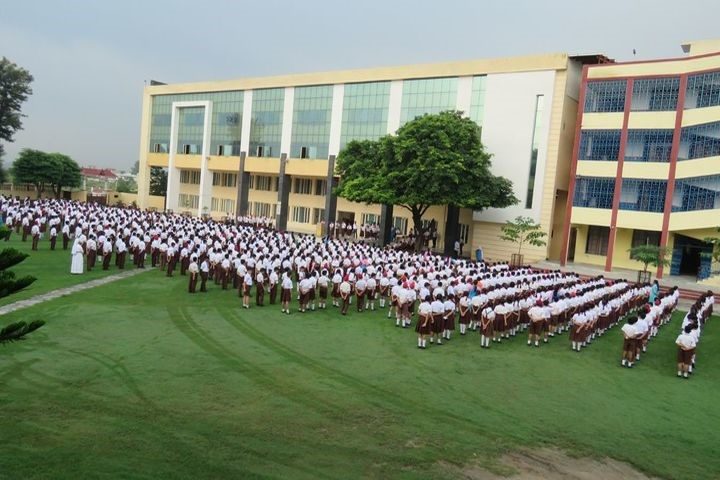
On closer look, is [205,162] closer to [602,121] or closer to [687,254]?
[602,121]

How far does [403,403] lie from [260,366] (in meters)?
2.35

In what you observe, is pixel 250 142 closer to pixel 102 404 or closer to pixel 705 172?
pixel 705 172

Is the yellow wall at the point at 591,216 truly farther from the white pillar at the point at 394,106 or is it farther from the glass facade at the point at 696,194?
the white pillar at the point at 394,106

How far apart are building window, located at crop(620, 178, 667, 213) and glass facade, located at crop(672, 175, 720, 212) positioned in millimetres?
546

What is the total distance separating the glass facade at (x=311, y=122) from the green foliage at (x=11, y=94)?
68.2ft

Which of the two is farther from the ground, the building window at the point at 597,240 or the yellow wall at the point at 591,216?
the yellow wall at the point at 591,216

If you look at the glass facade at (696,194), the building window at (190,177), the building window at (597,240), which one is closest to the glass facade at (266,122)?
the building window at (190,177)

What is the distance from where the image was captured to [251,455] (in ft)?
18.1

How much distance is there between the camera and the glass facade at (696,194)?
21.8 meters

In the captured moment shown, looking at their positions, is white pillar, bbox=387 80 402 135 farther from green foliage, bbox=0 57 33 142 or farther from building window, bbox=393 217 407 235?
green foliage, bbox=0 57 33 142

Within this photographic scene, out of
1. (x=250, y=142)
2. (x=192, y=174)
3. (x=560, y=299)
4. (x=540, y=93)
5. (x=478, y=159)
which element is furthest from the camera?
(x=192, y=174)

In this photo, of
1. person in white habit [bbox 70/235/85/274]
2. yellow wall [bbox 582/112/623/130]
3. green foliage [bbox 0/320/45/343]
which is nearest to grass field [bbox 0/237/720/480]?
green foliage [bbox 0/320/45/343]

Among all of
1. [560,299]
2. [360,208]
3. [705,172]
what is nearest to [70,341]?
[560,299]

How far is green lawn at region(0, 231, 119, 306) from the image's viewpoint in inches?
505
